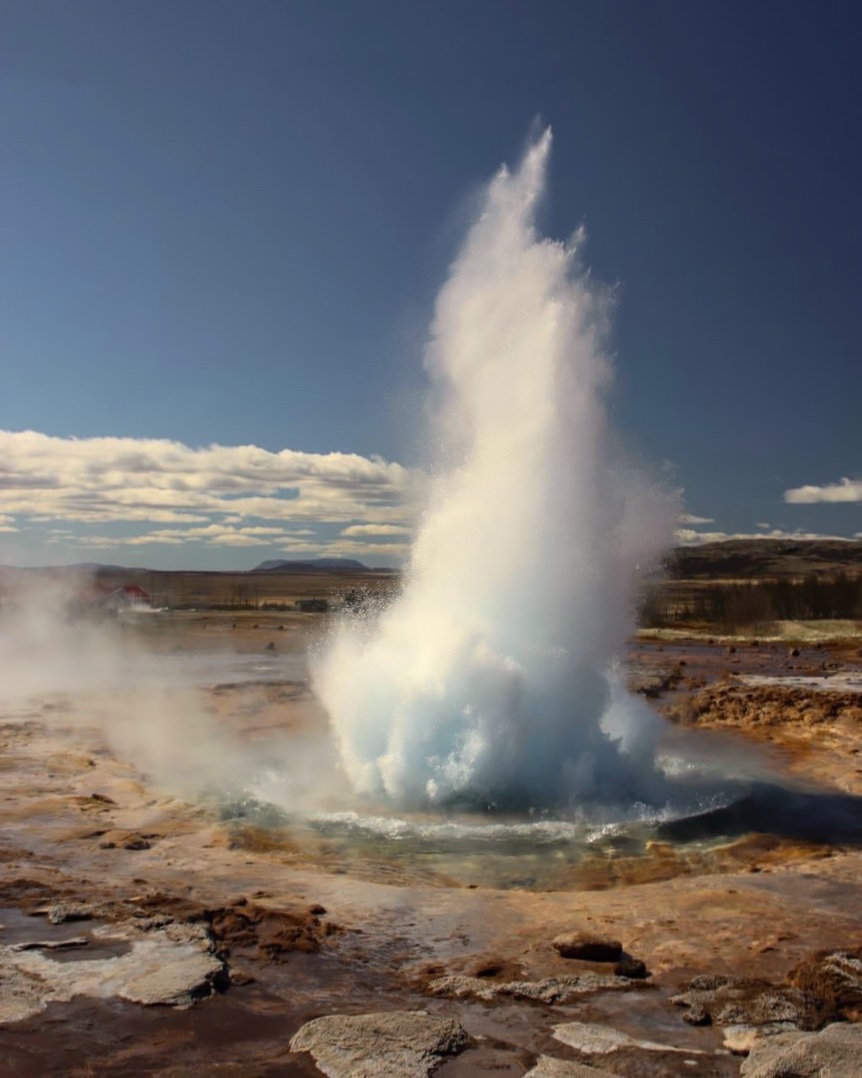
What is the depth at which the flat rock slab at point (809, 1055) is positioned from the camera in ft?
12.6

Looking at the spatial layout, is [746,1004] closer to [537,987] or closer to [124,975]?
[537,987]

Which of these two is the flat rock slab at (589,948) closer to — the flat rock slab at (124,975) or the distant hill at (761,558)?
the flat rock slab at (124,975)

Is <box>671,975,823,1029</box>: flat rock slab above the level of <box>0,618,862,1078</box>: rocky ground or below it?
above

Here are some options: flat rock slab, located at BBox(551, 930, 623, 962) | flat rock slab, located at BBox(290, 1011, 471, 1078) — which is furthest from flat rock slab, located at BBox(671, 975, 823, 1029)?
flat rock slab, located at BBox(290, 1011, 471, 1078)

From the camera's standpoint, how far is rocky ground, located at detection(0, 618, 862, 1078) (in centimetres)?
419

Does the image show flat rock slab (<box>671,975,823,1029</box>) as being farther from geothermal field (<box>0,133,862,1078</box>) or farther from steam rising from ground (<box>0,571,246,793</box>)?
steam rising from ground (<box>0,571,246,793</box>)

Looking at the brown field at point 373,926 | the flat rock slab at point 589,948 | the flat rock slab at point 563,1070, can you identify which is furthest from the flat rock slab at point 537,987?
the flat rock slab at point 563,1070

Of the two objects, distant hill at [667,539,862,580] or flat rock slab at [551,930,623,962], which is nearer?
flat rock slab at [551,930,623,962]

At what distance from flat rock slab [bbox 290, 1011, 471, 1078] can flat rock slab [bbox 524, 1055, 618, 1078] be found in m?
0.40

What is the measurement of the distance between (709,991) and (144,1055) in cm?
291

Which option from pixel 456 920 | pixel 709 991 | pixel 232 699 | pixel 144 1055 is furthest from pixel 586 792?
pixel 232 699

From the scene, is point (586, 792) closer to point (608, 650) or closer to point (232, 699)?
point (608, 650)

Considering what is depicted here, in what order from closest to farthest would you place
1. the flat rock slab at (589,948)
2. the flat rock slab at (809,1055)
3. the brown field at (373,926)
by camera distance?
the flat rock slab at (809,1055), the brown field at (373,926), the flat rock slab at (589,948)

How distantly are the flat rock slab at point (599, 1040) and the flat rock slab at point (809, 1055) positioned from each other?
0.30 m
